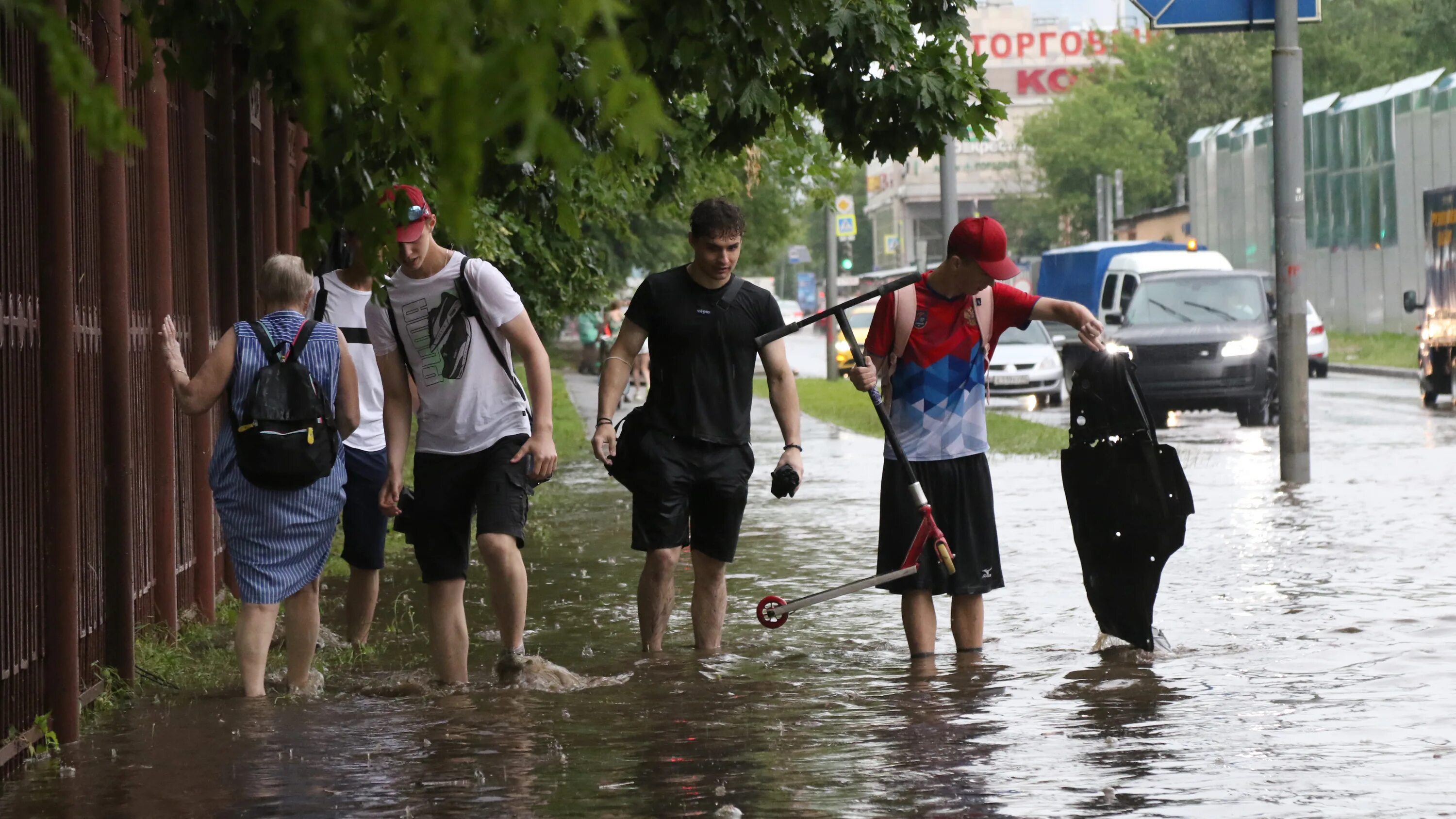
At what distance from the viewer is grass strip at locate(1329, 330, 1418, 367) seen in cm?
4369

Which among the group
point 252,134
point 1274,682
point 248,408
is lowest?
point 1274,682

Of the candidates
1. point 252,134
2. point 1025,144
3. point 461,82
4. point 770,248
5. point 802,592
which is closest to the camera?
point 461,82

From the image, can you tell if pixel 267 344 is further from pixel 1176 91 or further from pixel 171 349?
pixel 1176 91

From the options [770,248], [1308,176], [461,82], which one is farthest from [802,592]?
[1308,176]

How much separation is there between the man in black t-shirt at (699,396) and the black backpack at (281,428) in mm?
1112

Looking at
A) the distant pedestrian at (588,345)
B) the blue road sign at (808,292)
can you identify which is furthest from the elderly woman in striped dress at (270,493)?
the blue road sign at (808,292)

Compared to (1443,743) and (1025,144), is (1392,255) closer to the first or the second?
(1025,144)

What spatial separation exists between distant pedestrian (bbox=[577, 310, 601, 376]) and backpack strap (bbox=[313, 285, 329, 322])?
30323mm

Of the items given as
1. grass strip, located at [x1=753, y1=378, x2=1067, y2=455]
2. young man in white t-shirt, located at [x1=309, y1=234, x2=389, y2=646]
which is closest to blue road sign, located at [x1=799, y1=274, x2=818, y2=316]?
grass strip, located at [x1=753, y1=378, x2=1067, y2=455]

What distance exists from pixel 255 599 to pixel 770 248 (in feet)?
132

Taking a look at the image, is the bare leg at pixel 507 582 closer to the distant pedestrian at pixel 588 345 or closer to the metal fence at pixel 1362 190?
the distant pedestrian at pixel 588 345

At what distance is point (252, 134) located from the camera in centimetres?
1212

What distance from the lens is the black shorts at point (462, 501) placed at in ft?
23.9

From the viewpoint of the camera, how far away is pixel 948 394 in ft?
25.3
